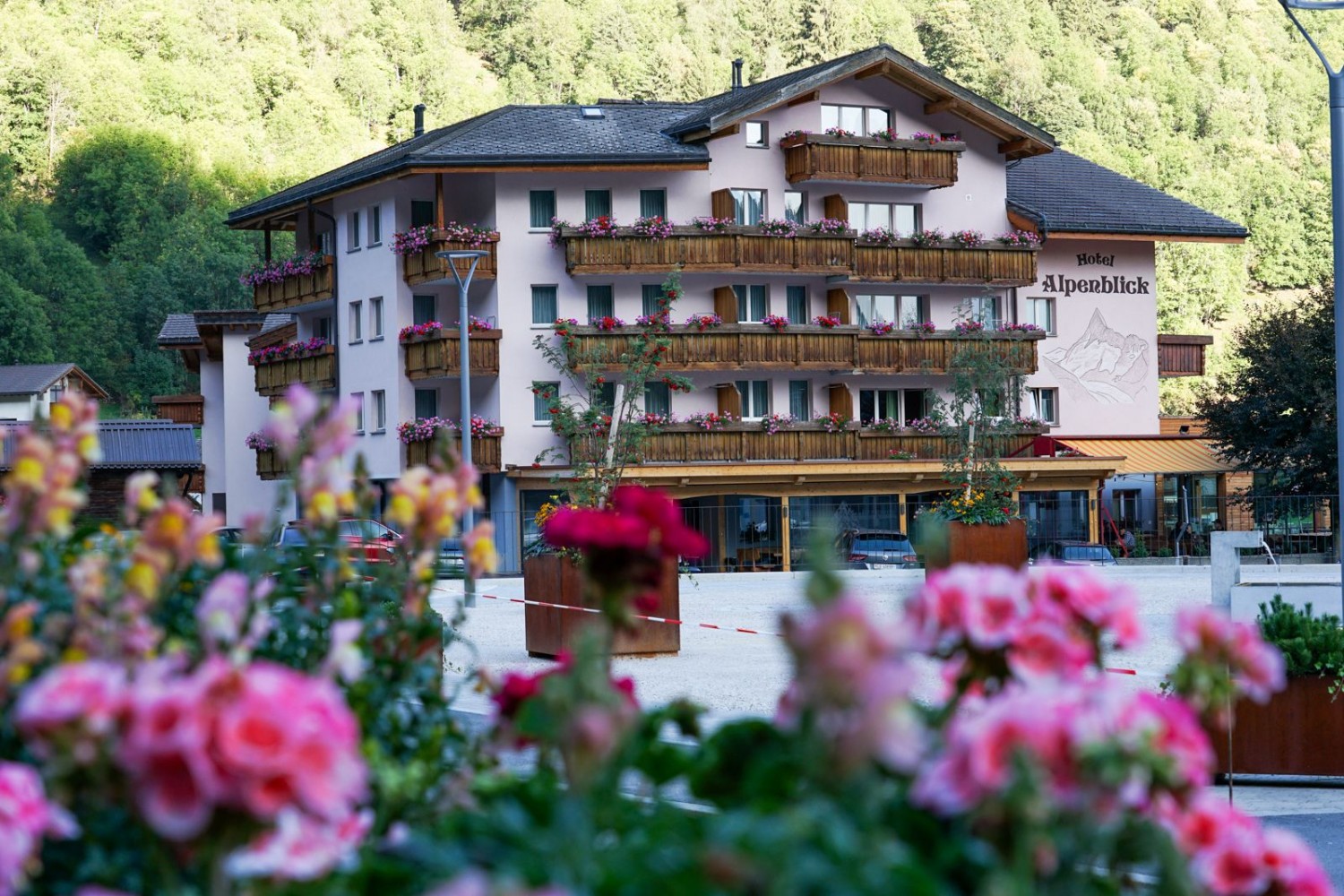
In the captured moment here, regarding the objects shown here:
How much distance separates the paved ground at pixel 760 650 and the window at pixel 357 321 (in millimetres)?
12367

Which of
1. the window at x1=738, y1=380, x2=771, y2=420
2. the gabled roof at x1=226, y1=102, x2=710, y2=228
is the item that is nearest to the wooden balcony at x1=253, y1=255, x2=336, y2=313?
the gabled roof at x1=226, y1=102, x2=710, y2=228

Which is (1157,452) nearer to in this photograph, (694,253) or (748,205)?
(748,205)

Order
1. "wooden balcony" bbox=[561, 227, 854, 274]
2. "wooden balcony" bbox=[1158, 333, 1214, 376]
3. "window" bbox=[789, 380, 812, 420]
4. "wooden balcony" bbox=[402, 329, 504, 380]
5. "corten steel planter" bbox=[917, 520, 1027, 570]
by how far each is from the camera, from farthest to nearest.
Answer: "wooden balcony" bbox=[1158, 333, 1214, 376] → "window" bbox=[789, 380, 812, 420] → "wooden balcony" bbox=[561, 227, 854, 274] → "wooden balcony" bbox=[402, 329, 504, 380] → "corten steel planter" bbox=[917, 520, 1027, 570]

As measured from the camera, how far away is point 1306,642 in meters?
12.4

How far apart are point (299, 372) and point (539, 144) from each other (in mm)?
11279

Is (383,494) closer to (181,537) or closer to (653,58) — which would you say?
(181,537)

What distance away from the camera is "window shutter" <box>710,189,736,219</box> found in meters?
52.2

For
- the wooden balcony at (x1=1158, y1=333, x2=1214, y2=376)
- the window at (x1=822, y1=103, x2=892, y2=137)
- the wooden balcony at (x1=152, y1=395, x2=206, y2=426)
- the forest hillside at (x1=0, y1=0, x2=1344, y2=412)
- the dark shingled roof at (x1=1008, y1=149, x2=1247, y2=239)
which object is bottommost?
the wooden balcony at (x1=152, y1=395, x2=206, y2=426)

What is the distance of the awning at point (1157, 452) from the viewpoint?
192 feet

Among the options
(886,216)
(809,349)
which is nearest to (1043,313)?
(886,216)

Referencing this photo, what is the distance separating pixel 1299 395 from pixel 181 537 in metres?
53.7

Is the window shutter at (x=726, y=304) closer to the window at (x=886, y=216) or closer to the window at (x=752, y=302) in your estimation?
the window at (x=752, y=302)

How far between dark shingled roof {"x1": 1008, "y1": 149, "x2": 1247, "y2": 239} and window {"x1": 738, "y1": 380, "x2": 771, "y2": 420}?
10125 mm

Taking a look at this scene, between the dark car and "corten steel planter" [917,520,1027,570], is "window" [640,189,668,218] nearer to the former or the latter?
the dark car
